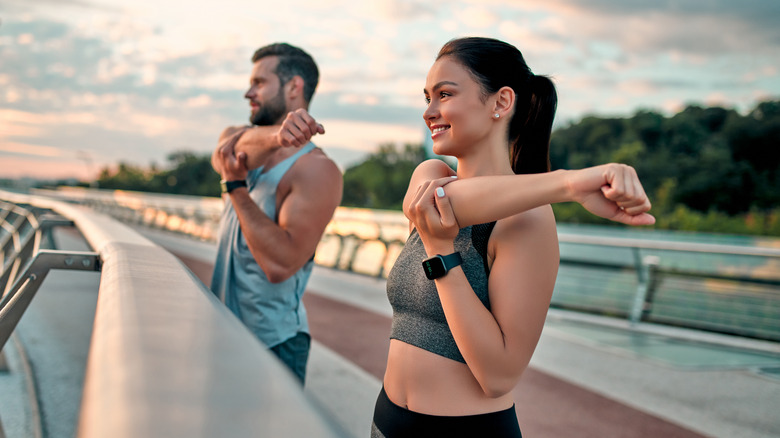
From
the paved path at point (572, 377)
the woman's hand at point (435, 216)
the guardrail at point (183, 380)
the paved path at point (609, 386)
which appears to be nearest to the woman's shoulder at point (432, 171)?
the woman's hand at point (435, 216)

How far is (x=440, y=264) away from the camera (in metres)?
1.43

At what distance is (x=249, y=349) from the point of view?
73 centimetres

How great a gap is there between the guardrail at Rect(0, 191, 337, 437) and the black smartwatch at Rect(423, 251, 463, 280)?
0.59 meters

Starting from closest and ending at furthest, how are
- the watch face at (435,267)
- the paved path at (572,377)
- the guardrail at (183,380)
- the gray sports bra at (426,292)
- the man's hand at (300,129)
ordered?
the guardrail at (183,380) → the watch face at (435,267) → the gray sports bra at (426,292) → the man's hand at (300,129) → the paved path at (572,377)

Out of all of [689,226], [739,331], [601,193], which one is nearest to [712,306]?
[739,331]

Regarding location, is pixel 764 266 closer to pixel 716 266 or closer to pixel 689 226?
pixel 716 266

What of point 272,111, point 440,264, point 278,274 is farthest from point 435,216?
point 272,111

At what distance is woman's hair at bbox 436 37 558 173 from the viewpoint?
5.40ft

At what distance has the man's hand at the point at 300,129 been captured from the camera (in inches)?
83.4

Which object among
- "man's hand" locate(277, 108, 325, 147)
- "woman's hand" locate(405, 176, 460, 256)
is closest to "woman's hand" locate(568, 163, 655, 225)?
"woman's hand" locate(405, 176, 460, 256)

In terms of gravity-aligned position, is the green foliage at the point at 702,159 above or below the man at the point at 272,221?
above

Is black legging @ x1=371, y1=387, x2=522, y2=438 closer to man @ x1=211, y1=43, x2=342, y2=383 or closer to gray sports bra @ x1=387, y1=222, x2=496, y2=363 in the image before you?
gray sports bra @ x1=387, y1=222, x2=496, y2=363

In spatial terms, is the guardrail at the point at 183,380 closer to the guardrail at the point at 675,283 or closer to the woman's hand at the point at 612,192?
the woman's hand at the point at 612,192

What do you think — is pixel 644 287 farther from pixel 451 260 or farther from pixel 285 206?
pixel 451 260
